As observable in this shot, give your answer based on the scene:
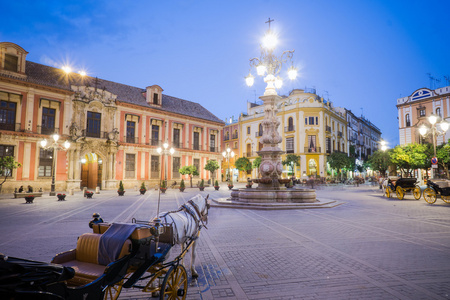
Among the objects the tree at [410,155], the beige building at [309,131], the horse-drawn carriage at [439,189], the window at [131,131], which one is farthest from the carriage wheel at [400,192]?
the window at [131,131]

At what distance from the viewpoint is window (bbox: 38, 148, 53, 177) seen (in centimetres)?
2214

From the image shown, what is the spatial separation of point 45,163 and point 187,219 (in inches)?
960

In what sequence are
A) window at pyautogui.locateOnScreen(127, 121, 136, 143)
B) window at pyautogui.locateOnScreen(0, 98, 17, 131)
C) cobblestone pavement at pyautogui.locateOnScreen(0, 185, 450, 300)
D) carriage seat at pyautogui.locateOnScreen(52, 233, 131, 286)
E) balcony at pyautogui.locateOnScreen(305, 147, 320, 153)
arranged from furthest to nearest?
balcony at pyautogui.locateOnScreen(305, 147, 320, 153), window at pyautogui.locateOnScreen(127, 121, 136, 143), window at pyautogui.locateOnScreen(0, 98, 17, 131), cobblestone pavement at pyautogui.locateOnScreen(0, 185, 450, 300), carriage seat at pyautogui.locateOnScreen(52, 233, 131, 286)

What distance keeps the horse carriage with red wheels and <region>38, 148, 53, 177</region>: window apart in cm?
2391

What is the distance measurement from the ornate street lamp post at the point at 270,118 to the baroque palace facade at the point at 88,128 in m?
10.5

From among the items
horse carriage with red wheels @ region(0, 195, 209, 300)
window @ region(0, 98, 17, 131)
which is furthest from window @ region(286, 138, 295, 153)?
horse carriage with red wheels @ region(0, 195, 209, 300)

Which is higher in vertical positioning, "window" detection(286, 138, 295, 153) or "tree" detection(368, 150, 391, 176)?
"window" detection(286, 138, 295, 153)

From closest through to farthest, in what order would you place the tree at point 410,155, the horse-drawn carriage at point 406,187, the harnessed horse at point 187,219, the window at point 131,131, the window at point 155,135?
the harnessed horse at point 187,219 < the horse-drawn carriage at point 406,187 < the tree at point 410,155 < the window at point 131,131 < the window at point 155,135

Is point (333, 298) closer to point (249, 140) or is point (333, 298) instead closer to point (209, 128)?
point (209, 128)

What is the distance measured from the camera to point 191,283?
375 centimetres

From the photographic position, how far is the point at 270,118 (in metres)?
13.9

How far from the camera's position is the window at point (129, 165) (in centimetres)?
2756

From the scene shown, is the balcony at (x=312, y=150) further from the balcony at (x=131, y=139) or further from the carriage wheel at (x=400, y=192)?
the balcony at (x=131, y=139)

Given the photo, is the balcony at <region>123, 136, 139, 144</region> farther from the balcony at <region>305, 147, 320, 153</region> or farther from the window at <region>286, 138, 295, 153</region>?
the balcony at <region>305, 147, 320, 153</region>
